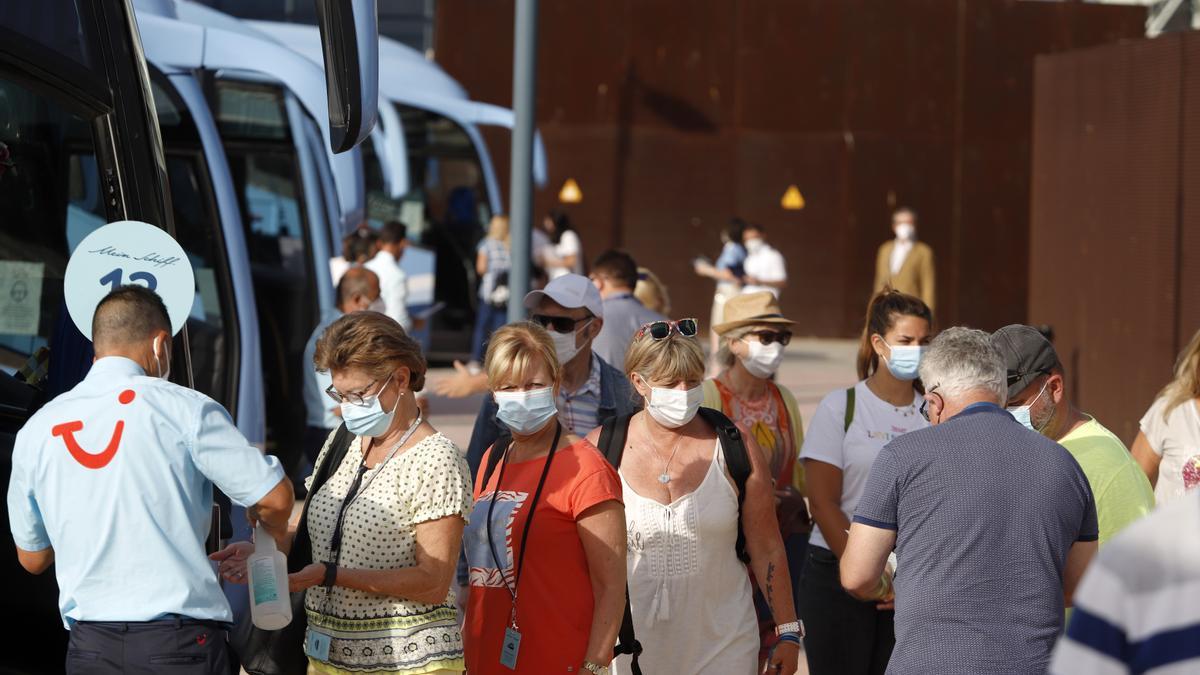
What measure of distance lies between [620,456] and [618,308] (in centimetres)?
303

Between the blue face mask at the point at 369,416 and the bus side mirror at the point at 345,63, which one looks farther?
the bus side mirror at the point at 345,63

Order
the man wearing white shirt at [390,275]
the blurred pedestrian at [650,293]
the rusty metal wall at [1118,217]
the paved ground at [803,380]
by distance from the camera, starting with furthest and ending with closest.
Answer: the paved ground at [803,380] < the man wearing white shirt at [390,275] < the rusty metal wall at [1118,217] < the blurred pedestrian at [650,293]

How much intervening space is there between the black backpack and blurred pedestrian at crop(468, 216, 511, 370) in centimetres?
1148

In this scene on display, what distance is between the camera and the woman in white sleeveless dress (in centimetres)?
447

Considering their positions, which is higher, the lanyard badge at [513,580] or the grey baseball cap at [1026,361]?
the grey baseball cap at [1026,361]

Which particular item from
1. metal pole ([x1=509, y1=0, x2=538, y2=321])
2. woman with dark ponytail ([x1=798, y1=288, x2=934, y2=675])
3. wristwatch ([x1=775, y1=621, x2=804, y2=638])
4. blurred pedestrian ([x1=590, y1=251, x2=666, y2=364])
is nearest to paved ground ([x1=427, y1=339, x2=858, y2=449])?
metal pole ([x1=509, y1=0, x2=538, y2=321])

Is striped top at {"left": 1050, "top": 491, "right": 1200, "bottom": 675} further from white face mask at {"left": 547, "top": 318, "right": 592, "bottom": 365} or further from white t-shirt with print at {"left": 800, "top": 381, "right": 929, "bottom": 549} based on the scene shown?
white face mask at {"left": 547, "top": 318, "right": 592, "bottom": 365}

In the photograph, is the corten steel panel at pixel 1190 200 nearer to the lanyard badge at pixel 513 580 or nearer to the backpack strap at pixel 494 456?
the backpack strap at pixel 494 456

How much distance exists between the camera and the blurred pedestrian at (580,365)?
212 inches

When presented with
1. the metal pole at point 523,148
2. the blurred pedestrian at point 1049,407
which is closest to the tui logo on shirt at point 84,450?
the blurred pedestrian at point 1049,407

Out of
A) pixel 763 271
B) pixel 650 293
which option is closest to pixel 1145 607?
pixel 650 293

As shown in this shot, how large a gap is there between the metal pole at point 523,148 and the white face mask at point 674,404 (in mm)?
3635

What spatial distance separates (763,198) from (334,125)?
61.7 feet

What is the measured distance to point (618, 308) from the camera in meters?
7.62
